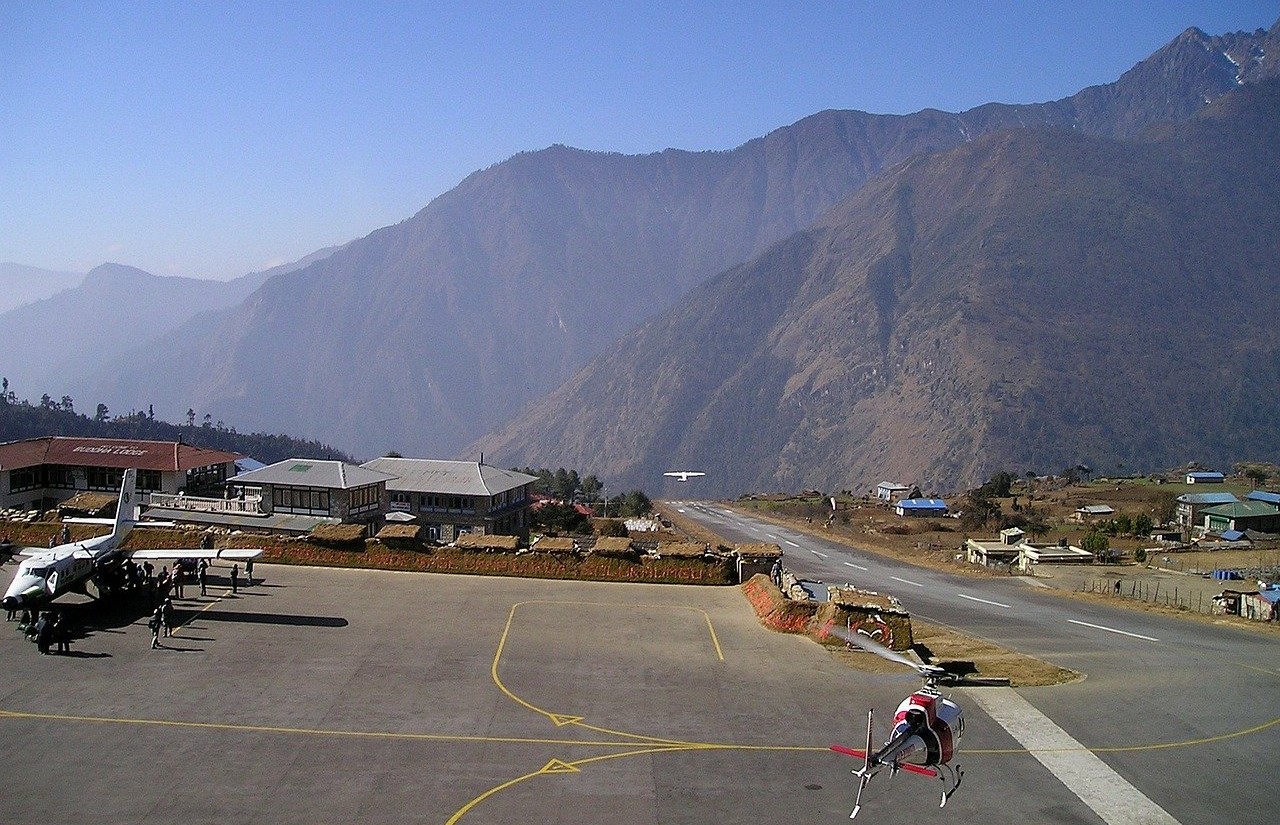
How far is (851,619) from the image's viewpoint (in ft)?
108

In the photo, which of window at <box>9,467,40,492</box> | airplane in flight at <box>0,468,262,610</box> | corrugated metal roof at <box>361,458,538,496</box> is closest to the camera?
airplane in flight at <box>0,468,262,610</box>

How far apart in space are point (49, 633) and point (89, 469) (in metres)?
40.6

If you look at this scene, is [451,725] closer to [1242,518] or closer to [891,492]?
[1242,518]

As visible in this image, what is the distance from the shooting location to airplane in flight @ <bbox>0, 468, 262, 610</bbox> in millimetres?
29500

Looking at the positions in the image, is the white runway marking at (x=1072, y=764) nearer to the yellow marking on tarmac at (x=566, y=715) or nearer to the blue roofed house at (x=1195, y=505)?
the yellow marking on tarmac at (x=566, y=715)

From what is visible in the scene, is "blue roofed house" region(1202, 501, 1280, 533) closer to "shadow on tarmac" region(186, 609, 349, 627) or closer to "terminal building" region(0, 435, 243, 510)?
"shadow on tarmac" region(186, 609, 349, 627)

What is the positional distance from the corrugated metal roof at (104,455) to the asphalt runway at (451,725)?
32.4 m

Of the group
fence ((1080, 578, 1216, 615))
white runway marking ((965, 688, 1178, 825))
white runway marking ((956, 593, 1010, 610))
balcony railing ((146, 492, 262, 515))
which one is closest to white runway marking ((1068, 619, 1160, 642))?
white runway marking ((956, 593, 1010, 610))

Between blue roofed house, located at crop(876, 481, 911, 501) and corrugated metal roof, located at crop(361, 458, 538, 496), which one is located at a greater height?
corrugated metal roof, located at crop(361, 458, 538, 496)

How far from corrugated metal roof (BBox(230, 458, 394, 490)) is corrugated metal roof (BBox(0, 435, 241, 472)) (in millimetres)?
4897

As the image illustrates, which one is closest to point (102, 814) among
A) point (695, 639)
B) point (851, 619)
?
point (695, 639)

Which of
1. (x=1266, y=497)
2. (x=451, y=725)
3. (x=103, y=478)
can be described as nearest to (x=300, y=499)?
(x=103, y=478)

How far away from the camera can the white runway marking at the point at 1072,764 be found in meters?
20.2

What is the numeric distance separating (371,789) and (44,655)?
13.8 metres
